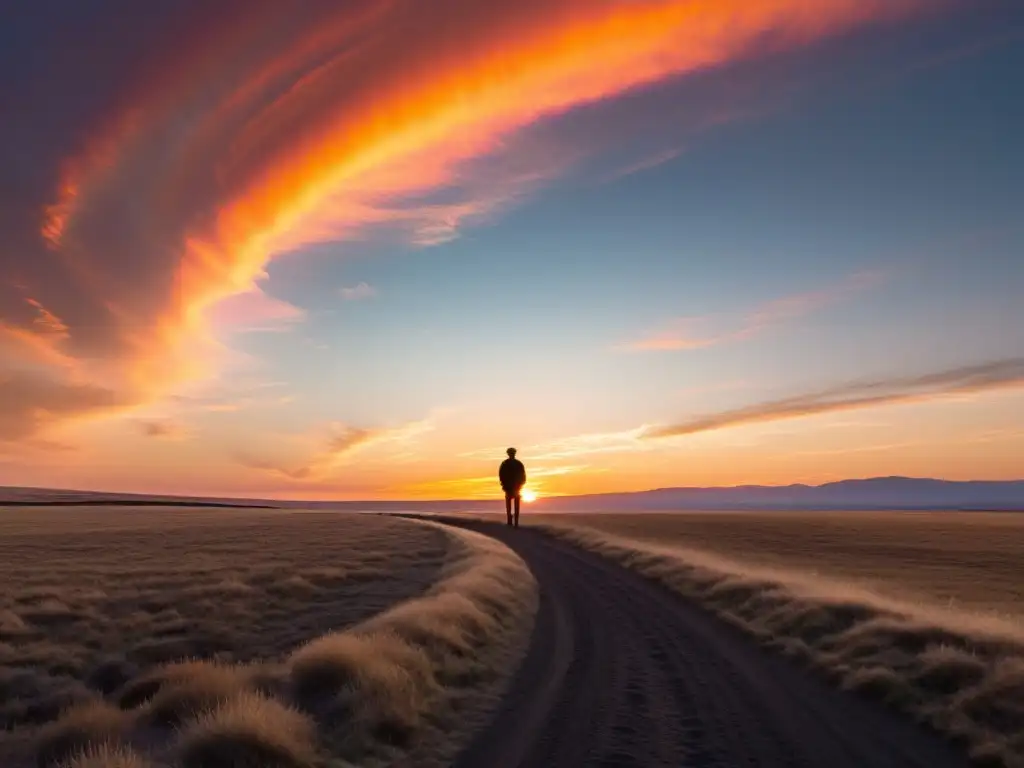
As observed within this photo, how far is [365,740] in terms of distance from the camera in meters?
10.2

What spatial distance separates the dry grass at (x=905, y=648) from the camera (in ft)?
34.7

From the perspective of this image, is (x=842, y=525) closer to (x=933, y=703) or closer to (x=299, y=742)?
(x=933, y=703)

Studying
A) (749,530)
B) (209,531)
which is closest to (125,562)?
(209,531)

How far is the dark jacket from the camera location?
61344 millimetres

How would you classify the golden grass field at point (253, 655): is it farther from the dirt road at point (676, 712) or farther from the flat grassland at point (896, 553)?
the flat grassland at point (896, 553)

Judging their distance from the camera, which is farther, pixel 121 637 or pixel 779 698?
pixel 121 637

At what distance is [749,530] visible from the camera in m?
62.8

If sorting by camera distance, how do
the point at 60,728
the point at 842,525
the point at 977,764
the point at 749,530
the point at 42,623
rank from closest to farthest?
1. the point at 977,764
2. the point at 60,728
3. the point at 42,623
4. the point at 749,530
5. the point at 842,525

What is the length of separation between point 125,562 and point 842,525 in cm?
6201

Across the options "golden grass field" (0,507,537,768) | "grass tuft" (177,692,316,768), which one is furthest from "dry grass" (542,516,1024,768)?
"grass tuft" (177,692,316,768)

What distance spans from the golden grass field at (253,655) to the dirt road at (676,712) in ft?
3.11

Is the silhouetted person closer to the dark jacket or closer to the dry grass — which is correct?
the dark jacket

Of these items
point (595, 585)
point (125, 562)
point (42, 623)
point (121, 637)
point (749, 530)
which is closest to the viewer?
point (121, 637)

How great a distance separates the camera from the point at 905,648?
14398mm
